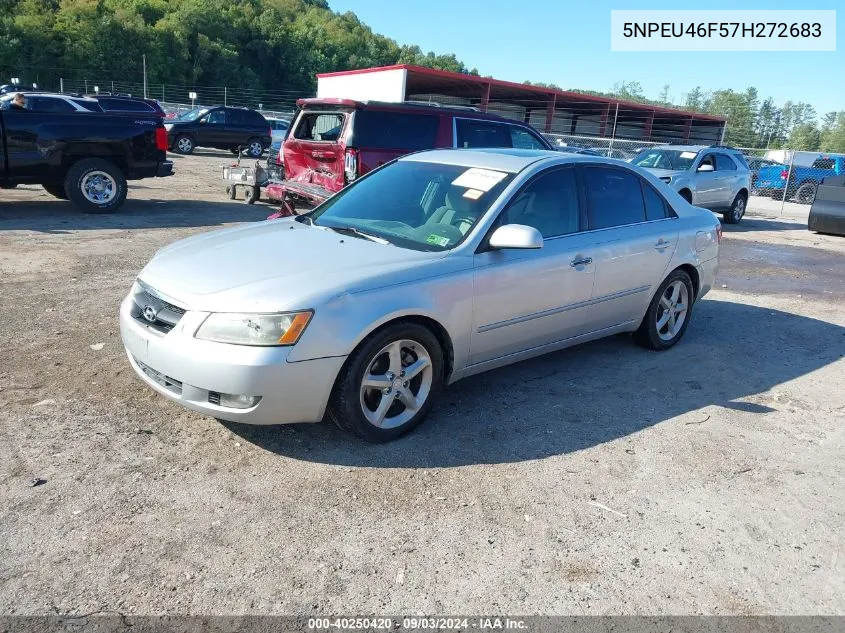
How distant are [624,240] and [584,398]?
1270mm

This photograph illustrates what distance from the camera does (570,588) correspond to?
2803 mm

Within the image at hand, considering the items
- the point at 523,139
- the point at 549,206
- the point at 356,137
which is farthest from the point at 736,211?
the point at 549,206

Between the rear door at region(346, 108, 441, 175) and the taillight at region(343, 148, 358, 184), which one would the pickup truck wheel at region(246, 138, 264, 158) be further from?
the taillight at region(343, 148, 358, 184)

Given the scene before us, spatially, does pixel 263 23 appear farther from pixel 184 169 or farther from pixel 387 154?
pixel 387 154

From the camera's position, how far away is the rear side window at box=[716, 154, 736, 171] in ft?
47.8

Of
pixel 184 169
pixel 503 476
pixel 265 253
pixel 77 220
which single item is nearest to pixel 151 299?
pixel 265 253

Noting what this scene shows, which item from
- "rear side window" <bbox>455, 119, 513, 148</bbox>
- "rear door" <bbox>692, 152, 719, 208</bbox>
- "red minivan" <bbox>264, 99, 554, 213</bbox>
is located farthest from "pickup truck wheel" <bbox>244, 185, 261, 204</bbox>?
"rear door" <bbox>692, 152, 719, 208</bbox>

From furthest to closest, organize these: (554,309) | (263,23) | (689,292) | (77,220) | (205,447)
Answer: (263,23) → (77,220) → (689,292) → (554,309) → (205,447)

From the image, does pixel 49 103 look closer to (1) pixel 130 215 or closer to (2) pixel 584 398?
(1) pixel 130 215

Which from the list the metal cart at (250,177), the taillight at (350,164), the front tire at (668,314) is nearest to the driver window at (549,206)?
the front tire at (668,314)

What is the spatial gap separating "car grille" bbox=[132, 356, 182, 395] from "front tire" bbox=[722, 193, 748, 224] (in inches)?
565

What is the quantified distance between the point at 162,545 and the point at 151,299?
4.76 ft

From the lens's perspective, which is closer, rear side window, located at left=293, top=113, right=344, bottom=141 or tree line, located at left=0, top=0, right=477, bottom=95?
rear side window, located at left=293, top=113, right=344, bottom=141

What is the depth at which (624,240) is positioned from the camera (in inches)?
202
